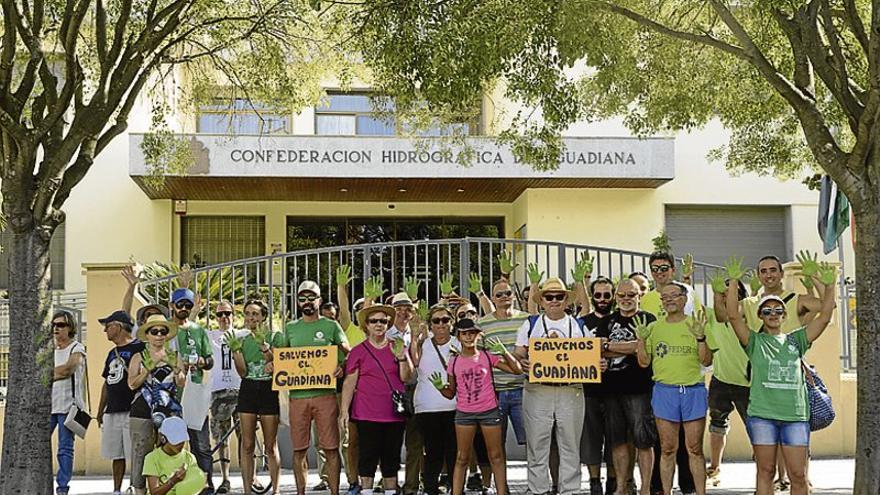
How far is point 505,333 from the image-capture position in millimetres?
9336

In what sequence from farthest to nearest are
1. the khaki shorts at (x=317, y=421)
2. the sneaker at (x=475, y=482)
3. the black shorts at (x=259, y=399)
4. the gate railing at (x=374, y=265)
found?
the gate railing at (x=374, y=265) → the sneaker at (x=475, y=482) → the black shorts at (x=259, y=399) → the khaki shorts at (x=317, y=421)

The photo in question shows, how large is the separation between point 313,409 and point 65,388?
262 centimetres

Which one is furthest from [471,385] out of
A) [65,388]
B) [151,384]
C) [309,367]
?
[65,388]

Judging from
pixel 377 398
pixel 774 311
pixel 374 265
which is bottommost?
pixel 377 398

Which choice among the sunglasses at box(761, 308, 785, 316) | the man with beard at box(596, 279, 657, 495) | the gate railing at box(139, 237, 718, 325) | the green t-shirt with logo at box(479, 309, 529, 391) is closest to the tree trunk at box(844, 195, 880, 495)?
the sunglasses at box(761, 308, 785, 316)

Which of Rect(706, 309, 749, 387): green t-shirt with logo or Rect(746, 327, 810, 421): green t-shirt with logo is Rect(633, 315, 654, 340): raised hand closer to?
Rect(706, 309, 749, 387): green t-shirt with logo

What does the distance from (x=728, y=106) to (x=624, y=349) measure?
5.24 metres

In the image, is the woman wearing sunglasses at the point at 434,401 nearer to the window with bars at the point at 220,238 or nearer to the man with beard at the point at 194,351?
the man with beard at the point at 194,351

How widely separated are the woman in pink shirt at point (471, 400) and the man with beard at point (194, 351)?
2.19 metres

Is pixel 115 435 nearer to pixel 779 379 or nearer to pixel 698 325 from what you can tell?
pixel 698 325

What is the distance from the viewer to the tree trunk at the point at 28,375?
9.06 m

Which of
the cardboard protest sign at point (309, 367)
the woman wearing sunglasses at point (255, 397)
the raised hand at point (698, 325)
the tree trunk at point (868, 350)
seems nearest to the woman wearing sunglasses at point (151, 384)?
the woman wearing sunglasses at point (255, 397)

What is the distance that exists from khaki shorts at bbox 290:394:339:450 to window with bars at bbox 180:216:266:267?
45.9 feet

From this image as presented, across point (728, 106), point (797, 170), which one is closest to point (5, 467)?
point (728, 106)
